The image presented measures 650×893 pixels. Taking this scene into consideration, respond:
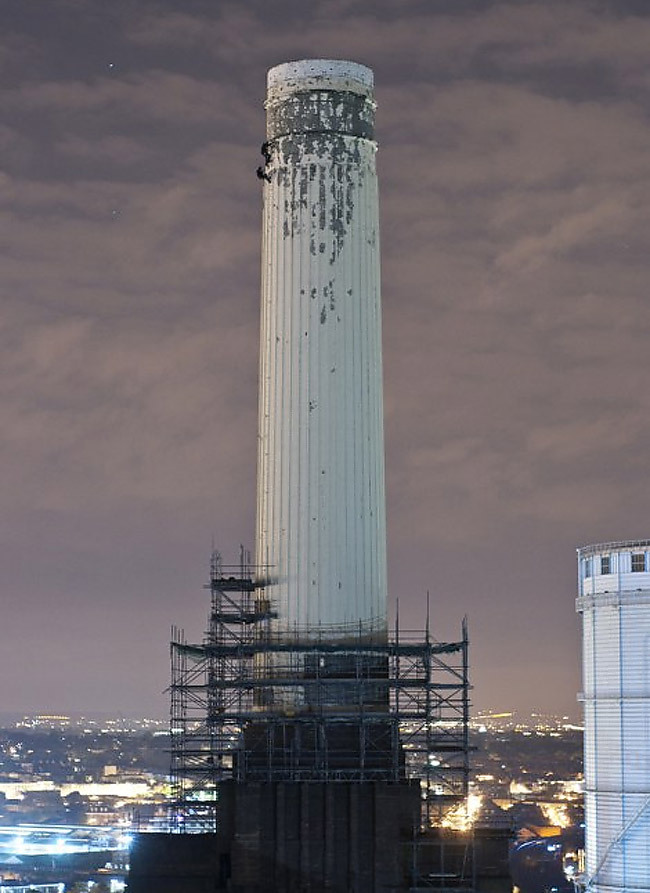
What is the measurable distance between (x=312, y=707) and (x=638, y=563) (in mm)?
13067

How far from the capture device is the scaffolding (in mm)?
74312

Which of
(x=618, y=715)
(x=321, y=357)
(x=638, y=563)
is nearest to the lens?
(x=638, y=563)

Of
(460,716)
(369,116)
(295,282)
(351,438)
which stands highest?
(369,116)

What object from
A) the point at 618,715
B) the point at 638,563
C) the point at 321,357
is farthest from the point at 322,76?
the point at 618,715

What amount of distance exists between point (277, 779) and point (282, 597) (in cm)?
724

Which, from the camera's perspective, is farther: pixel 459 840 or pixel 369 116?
pixel 369 116

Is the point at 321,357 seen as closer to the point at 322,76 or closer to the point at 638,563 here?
the point at 322,76

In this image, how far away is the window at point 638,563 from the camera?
237 feet

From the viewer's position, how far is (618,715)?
72.6 meters

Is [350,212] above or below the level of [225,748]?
above

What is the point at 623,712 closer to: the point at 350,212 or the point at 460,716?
the point at 460,716

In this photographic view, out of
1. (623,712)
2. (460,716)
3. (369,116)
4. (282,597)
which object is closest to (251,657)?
(282,597)

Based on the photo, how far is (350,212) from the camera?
79.8 metres

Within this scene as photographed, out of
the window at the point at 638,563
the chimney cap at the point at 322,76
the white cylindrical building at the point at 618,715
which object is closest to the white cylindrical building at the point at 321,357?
the chimney cap at the point at 322,76
